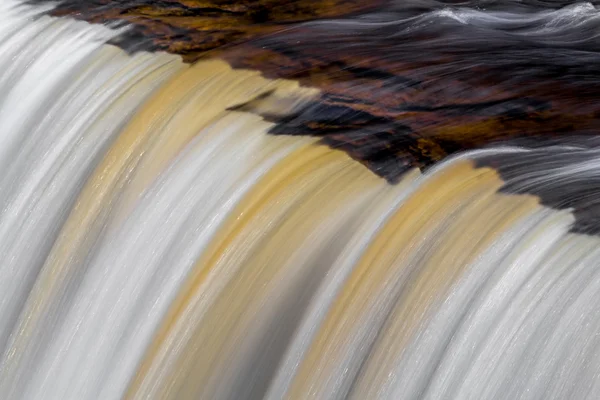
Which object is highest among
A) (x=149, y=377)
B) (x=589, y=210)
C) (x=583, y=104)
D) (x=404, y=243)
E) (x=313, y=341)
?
(x=583, y=104)

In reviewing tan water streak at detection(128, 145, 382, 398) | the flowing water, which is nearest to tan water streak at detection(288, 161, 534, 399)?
the flowing water

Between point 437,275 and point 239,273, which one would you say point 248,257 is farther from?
point 437,275

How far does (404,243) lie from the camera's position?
7.85 feet

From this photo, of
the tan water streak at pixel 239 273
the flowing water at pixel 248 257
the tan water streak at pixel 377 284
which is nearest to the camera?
the flowing water at pixel 248 257

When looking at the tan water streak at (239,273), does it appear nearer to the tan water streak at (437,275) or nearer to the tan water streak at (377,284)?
the tan water streak at (377,284)

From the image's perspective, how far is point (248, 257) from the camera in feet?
8.74

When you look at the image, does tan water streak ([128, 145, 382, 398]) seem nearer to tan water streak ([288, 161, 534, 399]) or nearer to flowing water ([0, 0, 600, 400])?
flowing water ([0, 0, 600, 400])

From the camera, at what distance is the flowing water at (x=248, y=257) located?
2.15 m

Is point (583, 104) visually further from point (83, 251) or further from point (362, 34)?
point (83, 251)

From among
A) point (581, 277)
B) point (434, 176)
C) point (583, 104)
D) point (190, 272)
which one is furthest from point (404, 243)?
point (583, 104)

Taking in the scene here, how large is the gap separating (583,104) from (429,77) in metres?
0.42

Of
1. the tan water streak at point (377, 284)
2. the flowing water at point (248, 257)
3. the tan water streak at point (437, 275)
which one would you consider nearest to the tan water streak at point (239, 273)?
the flowing water at point (248, 257)

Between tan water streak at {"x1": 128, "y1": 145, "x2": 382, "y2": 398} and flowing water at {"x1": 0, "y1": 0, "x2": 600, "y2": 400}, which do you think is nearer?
flowing water at {"x1": 0, "y1": 0, "x2": 600, "y2": 400}

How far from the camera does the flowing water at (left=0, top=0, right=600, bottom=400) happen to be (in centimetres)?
215
